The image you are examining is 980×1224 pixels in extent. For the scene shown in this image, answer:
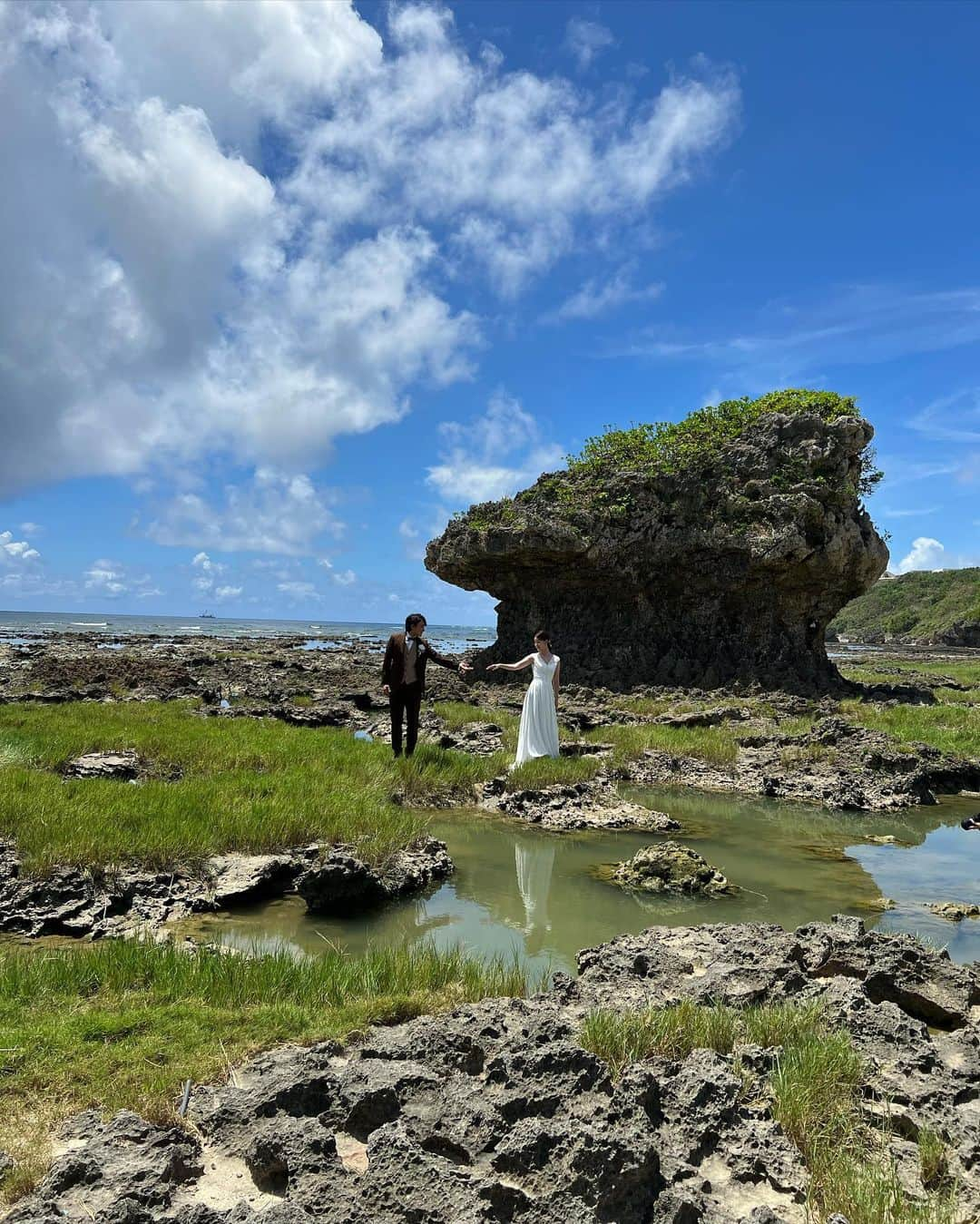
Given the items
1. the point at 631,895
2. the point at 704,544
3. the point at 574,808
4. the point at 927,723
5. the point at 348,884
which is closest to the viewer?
the point at 348,884

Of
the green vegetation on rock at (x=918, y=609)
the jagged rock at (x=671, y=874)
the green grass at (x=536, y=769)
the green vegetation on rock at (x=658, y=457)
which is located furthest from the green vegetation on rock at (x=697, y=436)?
the green vegetation on rock at (x=918, y=609)

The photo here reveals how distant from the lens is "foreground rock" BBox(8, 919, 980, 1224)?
2.66 metres

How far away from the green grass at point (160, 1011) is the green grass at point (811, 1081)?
107 centimetres

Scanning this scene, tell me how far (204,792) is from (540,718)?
5608mm

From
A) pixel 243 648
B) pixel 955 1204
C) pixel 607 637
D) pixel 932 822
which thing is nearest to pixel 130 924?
pixel 955 1204

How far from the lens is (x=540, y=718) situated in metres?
12.5

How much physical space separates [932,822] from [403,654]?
816 cm

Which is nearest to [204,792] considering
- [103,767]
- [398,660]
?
[103,767]

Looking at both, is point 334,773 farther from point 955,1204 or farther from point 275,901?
point 955,1204

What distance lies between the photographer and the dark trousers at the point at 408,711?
12188 millimetres

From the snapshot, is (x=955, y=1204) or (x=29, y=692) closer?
(x=955, y=1204)

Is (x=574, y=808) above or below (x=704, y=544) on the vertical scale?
below

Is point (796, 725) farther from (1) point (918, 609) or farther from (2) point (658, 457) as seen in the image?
(1) point (918, 609)

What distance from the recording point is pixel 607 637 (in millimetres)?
24891
